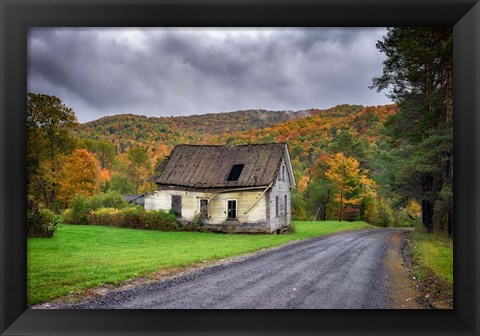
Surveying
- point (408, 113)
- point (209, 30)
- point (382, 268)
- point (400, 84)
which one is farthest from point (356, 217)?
point (209, 30)

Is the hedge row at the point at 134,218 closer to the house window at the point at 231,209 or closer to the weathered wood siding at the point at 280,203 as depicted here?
the house window at the point at 231,209

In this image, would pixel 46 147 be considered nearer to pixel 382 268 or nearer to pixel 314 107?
pixel 314 107

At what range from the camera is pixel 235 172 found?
6.22 meters

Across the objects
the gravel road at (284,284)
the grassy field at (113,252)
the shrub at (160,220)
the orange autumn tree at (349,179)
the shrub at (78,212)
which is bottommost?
the gravel road at (284,284)

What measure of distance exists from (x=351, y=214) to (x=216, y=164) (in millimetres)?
2576

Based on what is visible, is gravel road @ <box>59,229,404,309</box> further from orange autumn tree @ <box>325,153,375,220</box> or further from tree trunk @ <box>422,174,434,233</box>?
orange autumn tree @ <box>325,153,375,220</box>

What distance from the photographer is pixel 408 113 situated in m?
4.73

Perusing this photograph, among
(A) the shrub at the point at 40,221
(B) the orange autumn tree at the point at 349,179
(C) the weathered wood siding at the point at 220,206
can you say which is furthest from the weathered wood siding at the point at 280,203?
(A) the shrub at the point at 40,221

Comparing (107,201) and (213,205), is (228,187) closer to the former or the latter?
(213,205)

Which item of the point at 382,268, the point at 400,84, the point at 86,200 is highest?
the point at 400,84

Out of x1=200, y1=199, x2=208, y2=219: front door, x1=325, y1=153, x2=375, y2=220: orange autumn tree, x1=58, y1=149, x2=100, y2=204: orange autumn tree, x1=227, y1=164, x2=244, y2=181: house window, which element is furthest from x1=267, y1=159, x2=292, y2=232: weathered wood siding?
x1=58, y1=149, x2=100, y2=204: orange autumn tree

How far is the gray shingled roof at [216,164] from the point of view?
545 cm
